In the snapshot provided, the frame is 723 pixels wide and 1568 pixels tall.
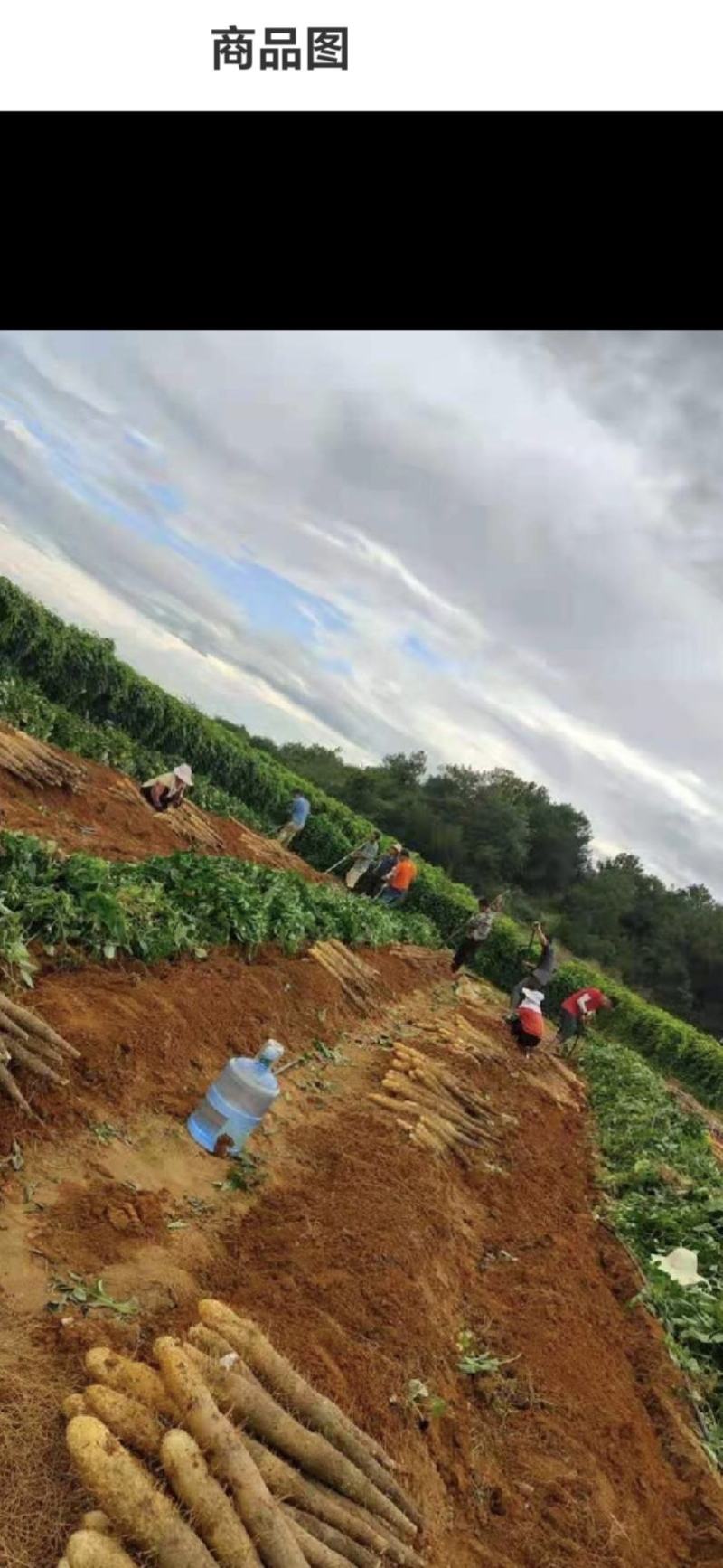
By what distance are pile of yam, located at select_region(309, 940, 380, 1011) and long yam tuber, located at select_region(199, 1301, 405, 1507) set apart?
8117mm

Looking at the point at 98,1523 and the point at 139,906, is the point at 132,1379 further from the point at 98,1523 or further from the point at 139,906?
the point at 139,906

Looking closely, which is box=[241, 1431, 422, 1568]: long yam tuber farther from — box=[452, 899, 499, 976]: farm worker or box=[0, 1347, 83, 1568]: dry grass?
box=[452, 899, 499, 976]: farm worker

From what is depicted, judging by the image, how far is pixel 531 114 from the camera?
249 centimetres

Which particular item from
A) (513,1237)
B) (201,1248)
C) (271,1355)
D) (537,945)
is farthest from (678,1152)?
(537,945)

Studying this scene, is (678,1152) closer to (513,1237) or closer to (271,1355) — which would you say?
(513,1237)

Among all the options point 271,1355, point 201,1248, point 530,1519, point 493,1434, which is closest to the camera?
point 271,1355

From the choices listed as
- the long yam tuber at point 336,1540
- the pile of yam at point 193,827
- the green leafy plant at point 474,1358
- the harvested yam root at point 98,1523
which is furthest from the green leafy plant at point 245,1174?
the pile of yam at point 193,827

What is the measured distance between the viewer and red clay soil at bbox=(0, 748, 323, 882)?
1269 centimetres

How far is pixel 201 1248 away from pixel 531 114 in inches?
213

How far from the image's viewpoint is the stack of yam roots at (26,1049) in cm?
517

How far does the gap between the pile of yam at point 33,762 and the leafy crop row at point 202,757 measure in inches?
115

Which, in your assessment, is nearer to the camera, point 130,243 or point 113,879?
point 130,243

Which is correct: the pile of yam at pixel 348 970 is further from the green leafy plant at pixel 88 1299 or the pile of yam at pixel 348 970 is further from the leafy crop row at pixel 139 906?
the green leafy plant at pixel 88 1299

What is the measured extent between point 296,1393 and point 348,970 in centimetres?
908
